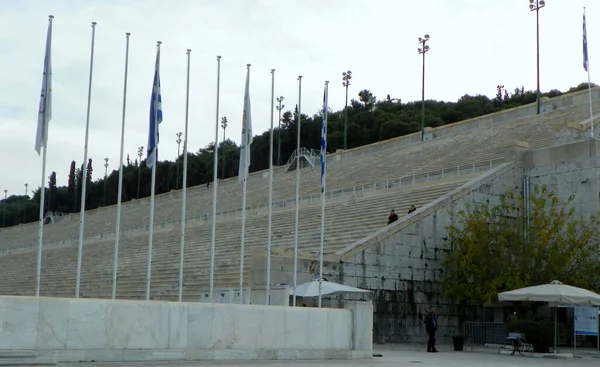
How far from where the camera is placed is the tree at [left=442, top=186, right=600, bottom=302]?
26.2 meters

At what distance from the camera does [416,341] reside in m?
27.0

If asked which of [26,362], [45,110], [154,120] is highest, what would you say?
[154,120]

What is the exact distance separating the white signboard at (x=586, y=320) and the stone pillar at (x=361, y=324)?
7.26 meters

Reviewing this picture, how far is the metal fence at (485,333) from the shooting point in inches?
1028

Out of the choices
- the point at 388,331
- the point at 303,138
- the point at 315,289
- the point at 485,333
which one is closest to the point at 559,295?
the point at 485,333

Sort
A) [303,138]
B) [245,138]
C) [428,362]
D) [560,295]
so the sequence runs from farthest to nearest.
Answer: [303,138]
[560,295]
[245,138]
[428,362]

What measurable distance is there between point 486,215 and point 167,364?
15.8 metres

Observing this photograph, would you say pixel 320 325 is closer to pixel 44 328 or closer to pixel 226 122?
pixel 44 328

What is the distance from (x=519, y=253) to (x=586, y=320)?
11.7 ft

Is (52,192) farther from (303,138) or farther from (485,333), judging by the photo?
(485,333)

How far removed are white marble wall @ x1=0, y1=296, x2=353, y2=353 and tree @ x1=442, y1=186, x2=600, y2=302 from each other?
27.6 feet

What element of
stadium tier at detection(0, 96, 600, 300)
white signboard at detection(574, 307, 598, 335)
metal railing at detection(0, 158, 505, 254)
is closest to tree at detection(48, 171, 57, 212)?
stadium tier at detection(0, 96, 600, 300)

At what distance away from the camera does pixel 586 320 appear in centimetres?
2353

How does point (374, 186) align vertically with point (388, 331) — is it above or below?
above
